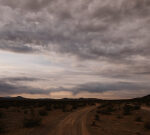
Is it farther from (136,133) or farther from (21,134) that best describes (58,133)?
(136,133)

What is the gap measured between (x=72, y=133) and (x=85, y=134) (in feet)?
2.60

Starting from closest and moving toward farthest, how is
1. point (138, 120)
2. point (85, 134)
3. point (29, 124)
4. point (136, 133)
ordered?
point (85, 134)
point (136, 133)
point (29, 124)
point (138, 120)

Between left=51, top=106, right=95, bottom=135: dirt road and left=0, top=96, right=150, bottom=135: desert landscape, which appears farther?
left=0, top=96, right=150, bottom=135: desert landscape

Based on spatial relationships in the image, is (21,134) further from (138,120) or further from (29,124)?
(138,120)

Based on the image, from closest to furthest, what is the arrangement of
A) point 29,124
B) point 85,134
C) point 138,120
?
point 85,134, point 29,124, point 138,120

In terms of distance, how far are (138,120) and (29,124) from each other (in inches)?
406

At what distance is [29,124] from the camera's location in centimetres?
1125

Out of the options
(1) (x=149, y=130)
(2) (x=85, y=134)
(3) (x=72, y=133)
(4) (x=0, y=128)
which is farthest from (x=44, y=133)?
(1) (x=149, y=130)

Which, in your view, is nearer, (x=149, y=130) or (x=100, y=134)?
(x=100, y=134)

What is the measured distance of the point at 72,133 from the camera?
352 inches

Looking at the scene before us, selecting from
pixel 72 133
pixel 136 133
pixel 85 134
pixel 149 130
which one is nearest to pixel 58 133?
pixel 72 133

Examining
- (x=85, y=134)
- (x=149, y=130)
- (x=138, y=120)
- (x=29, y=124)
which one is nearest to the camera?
(x=85, y=134)

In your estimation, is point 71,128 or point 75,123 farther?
point 75,123

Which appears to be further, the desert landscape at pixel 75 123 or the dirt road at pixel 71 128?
the desert landscape at pixel 75 123
